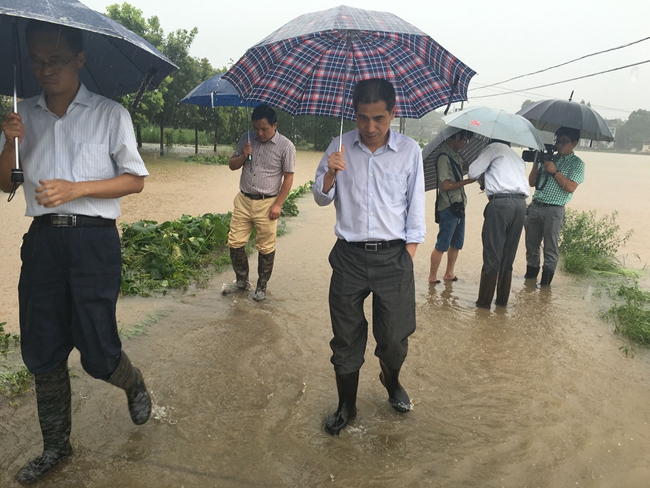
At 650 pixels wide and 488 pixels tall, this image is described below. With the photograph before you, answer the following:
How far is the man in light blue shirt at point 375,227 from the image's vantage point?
2.84 meters

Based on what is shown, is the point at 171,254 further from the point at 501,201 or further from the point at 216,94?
the point at 501,201

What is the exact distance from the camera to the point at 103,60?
2789 mm

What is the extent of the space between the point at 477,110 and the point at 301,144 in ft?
111

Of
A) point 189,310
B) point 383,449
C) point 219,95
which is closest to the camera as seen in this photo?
point 383,449

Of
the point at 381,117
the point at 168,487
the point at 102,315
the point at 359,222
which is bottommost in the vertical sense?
the point at 168,487

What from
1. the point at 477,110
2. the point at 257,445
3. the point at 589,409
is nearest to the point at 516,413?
the point at 589,409

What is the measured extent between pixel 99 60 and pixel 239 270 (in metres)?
3.03

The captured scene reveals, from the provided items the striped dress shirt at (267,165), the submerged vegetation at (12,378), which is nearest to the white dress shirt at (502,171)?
the striped dress shirt at (267,165)

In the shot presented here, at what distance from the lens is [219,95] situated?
233 inches

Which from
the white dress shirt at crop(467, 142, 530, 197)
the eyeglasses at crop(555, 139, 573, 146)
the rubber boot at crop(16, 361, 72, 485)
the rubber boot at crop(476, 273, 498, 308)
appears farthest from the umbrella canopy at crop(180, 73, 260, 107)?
the rubber boot at crop(16, 361, 72, 485)

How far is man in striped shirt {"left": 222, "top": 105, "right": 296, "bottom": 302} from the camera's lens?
5.03 m

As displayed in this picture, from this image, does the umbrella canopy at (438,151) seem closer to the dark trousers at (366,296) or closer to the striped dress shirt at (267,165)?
the striped dress shirt at (267,165)

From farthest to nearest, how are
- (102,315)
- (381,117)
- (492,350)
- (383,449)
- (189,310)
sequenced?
1. (189,310)
2. (492,350)
3. (383,449)
4. (381,117)
5. (102,315)

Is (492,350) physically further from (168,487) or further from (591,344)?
(168,487)
